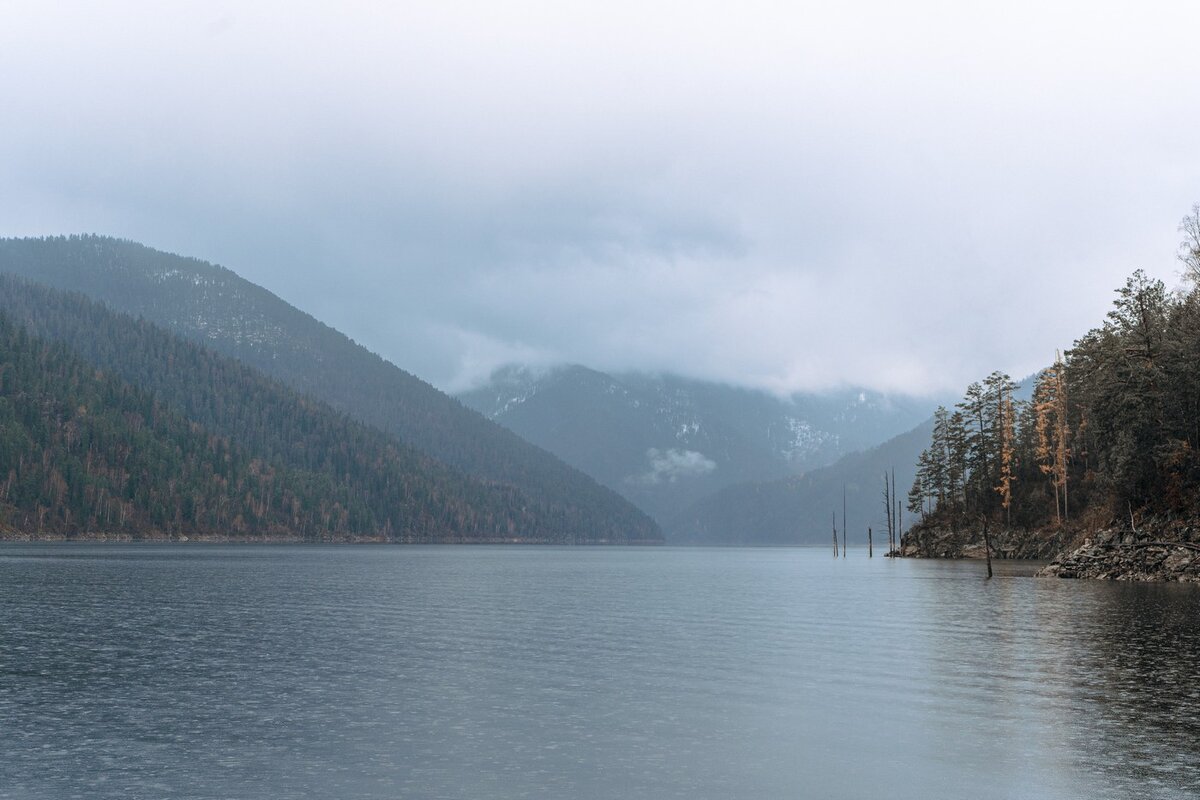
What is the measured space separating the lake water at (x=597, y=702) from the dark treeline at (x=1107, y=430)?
29.4 m

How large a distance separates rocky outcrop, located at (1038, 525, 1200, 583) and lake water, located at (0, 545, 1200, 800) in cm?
2387

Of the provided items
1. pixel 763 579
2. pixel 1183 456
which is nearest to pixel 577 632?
pixel 1183 456

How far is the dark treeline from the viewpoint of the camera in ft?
303

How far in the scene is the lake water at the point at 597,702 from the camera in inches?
872

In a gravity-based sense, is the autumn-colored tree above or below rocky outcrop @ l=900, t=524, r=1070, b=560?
above

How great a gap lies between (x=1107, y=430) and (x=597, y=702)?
81916 millimetres

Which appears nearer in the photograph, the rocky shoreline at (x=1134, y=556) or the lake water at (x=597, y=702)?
the lake water at (x=597, y=702)

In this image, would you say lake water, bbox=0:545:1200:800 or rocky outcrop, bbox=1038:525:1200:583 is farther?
rocky outcrop, bbox=1038:525:1200:583

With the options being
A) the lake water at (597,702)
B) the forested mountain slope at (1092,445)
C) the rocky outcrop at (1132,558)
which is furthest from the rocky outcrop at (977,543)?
the lake water at (597,702)

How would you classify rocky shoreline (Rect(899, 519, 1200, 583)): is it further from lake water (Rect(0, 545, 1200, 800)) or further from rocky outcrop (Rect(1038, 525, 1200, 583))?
lake water (Rect(0, 545, 1200, 800))

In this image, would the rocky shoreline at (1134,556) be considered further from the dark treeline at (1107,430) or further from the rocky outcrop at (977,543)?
the rocky outcrop at (977,543)

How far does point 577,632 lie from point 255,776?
109 feet

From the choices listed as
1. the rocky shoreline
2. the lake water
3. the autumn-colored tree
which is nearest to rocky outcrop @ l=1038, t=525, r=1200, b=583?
the rocky shoreline

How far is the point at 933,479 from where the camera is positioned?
637 feet
